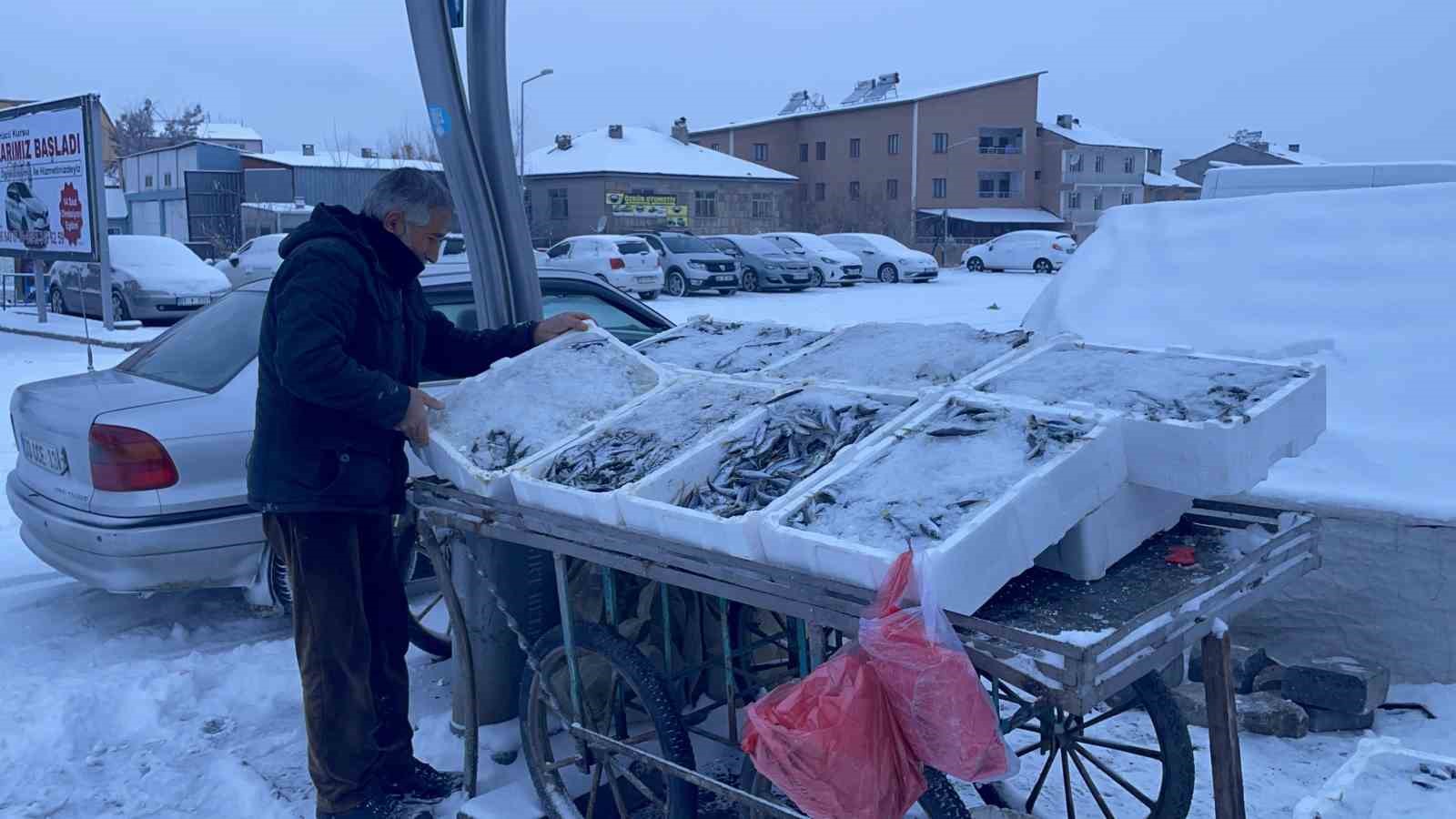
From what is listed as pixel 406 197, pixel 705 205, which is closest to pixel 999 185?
pixel 705 205

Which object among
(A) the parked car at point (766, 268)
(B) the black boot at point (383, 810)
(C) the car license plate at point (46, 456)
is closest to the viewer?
(B) the black boot at point (383, 810)

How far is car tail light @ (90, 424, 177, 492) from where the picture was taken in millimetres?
4527

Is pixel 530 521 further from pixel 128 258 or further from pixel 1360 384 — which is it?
pixel 128 258

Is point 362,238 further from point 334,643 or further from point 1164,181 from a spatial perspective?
point 1164,181

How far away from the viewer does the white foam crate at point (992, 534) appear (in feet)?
7.10

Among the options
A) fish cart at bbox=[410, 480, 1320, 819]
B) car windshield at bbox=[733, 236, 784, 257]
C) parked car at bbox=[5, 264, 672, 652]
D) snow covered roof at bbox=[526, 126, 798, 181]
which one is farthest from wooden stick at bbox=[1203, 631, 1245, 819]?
snow covered roof at bbox=[526, 126, 798, 181]

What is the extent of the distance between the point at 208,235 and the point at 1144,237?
131ft

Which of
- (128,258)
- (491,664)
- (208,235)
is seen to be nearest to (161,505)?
(491,664)

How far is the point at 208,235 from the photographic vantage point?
4000 cm

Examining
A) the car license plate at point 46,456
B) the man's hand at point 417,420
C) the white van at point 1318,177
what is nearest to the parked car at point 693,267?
the white van at point 1318,177

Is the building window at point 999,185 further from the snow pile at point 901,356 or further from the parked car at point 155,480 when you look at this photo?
the snow pile at point 901,356

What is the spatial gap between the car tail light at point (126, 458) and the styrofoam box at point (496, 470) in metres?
1.76

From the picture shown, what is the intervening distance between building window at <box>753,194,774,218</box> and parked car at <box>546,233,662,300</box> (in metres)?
27.6

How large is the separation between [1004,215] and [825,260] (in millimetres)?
33136
